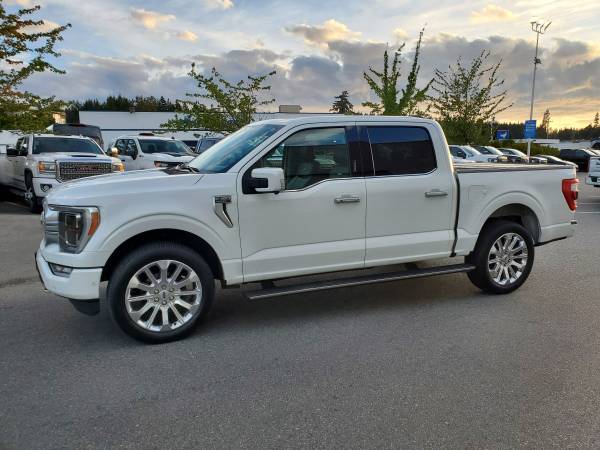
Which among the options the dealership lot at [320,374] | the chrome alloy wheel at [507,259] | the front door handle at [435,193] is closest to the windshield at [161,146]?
the dealership lot at [320,374]

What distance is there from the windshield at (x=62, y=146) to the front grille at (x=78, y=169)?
1320 mm

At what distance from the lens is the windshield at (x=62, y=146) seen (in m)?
12.8

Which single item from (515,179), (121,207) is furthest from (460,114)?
(121,207)

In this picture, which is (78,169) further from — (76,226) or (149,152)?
(76,226)

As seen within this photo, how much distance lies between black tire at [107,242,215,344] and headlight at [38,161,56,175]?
8.71 meters

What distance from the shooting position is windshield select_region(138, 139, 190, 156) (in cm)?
1598

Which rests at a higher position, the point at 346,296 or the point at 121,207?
the point at 121,207

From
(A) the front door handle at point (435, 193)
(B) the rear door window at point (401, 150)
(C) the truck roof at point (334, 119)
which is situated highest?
(C) the truck roof at point (334, 119)

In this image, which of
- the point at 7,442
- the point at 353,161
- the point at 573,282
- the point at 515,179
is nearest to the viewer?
the point at 7,442

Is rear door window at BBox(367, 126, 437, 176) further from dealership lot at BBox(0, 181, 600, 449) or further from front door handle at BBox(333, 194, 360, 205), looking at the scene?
dealership lot at BBox(0, 181, 600, 449)

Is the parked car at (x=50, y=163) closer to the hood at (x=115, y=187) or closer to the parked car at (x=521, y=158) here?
the hood at (x=115, y=187)

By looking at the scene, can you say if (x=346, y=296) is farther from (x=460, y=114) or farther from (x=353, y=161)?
(x=460, y=114)

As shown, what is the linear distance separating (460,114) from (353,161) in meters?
33.7

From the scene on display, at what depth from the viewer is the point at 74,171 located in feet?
38.5
